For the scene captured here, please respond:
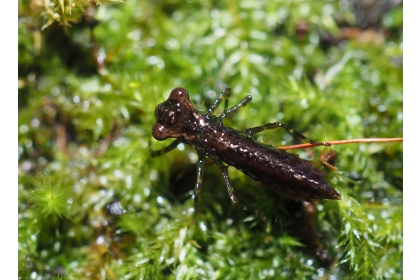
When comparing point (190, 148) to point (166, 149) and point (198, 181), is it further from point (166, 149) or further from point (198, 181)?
point (198, 181)

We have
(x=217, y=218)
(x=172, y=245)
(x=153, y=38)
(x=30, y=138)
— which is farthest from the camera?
(x=153, y=38)

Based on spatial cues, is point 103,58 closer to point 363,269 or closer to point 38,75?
point 38,75

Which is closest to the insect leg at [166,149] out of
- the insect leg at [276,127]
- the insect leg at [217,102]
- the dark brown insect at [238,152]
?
the dark brown insect at [238,152]

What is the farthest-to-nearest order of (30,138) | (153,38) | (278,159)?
1. (153,38)
2. (30,138)
3. (278,159)

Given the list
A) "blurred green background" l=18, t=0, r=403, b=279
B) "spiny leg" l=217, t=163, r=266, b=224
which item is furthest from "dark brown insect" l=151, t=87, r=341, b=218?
"blurred green background" l=18, t=0, r=403, b=279

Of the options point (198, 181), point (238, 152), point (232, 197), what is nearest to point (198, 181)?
point (198, 181)
